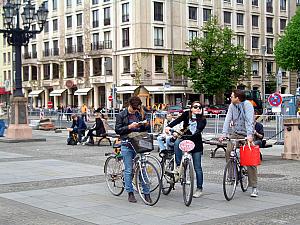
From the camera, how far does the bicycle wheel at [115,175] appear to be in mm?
10141

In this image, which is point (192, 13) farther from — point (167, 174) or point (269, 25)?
point (167, 174)

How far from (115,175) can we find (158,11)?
173ft

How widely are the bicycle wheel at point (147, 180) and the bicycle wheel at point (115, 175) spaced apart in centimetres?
82

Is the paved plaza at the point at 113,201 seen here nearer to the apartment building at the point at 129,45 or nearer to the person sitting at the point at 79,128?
the person sitting at the point at 79,128

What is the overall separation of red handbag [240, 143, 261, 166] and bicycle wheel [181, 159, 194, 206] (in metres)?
1.08

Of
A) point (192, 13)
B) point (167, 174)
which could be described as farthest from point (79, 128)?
point (192, 13)

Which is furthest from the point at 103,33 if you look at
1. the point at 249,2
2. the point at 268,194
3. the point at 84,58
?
the point at 268,194

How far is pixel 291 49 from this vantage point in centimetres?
5519

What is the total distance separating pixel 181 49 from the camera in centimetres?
6356

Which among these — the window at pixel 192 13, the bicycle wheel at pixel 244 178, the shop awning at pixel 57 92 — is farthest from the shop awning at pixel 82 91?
the bicycle wheel at pixel 244 178

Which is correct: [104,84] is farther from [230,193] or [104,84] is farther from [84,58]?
[230,193]

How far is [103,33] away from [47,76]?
13512mm

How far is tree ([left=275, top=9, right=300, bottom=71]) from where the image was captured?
54938mm

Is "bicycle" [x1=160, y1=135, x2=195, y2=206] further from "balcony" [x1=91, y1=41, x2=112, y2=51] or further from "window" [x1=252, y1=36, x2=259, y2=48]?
"window" [x1=252, y1=36, x2=259, y2=48]
